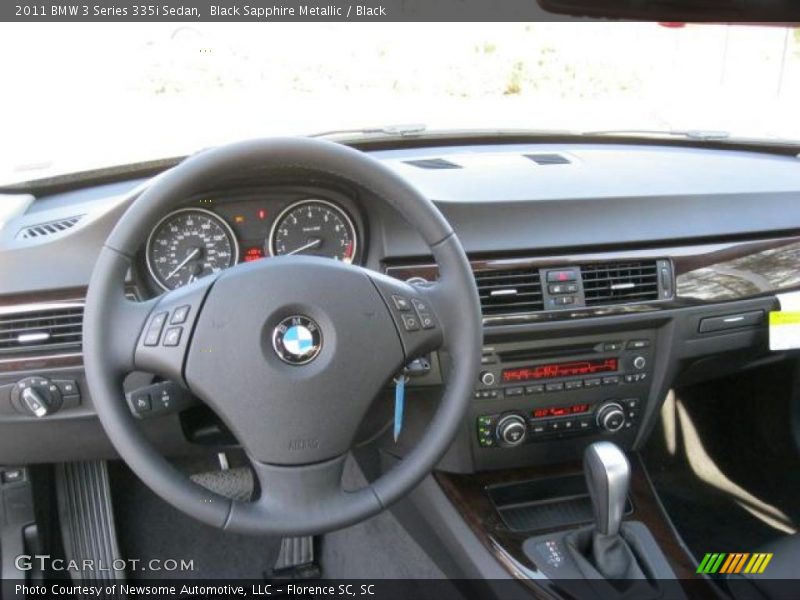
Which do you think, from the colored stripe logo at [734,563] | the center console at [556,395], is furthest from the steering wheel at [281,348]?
the colored stripe logo at [734,563]

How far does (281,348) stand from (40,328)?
0.72 m

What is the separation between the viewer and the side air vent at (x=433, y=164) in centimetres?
237

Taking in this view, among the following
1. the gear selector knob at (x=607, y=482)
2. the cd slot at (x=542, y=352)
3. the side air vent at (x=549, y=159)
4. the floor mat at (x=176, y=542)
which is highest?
the side air vent at (x=549, y=159)

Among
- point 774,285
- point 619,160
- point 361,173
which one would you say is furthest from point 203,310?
point 774,285

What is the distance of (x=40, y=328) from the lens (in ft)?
6.36

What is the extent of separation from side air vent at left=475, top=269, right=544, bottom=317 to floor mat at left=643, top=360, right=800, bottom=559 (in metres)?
1.00

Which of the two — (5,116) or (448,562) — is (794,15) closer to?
(448,562)

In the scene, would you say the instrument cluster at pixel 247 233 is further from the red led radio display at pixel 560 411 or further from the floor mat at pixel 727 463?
the floor mat at pixel 727 463

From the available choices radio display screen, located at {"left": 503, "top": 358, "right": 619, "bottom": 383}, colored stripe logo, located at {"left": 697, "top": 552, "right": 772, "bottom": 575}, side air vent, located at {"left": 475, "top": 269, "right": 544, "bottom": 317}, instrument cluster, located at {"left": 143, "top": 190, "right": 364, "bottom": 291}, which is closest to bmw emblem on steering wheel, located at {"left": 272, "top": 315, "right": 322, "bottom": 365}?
instrument cluster, located at {"left": 143, "top": 190, "right": 364, "bottom": 291}

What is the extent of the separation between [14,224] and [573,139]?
1.72 meters

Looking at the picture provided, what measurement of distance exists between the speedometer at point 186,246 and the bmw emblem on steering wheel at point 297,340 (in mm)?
395

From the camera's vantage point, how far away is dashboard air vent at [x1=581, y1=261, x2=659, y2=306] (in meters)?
2.20

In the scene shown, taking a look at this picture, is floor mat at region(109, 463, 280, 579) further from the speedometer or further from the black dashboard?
the speedometer

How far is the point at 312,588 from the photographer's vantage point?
2787 millimetres
